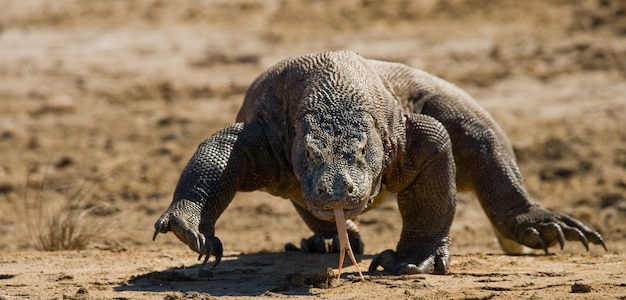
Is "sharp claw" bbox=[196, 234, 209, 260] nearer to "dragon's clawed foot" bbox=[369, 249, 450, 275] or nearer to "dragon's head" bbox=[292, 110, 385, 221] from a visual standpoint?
"dragon's head" bbox=[292, 110, 385, 221]

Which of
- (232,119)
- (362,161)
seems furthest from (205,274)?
(232,119)

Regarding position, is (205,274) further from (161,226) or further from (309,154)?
(309,154)

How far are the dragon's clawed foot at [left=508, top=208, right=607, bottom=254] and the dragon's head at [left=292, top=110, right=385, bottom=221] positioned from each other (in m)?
1.96

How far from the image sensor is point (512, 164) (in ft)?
27.9

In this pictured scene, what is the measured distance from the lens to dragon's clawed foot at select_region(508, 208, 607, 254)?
8250 millimetres

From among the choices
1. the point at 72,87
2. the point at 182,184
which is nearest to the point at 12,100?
the point at 72,87

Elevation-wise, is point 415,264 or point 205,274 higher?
point 415,264

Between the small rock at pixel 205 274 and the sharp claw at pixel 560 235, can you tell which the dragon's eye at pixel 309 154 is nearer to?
the small rock at pixel 205 274

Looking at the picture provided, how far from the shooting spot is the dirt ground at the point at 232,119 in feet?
23.4

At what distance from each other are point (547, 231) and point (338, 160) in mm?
2593

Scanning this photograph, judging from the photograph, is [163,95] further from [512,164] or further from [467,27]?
[512,164]

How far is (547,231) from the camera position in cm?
827

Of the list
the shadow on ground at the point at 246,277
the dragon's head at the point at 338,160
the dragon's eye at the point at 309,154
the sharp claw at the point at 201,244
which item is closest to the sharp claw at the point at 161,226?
the sharp claw at the point at 201,244

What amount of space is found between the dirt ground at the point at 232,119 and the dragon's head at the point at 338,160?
644 mm
